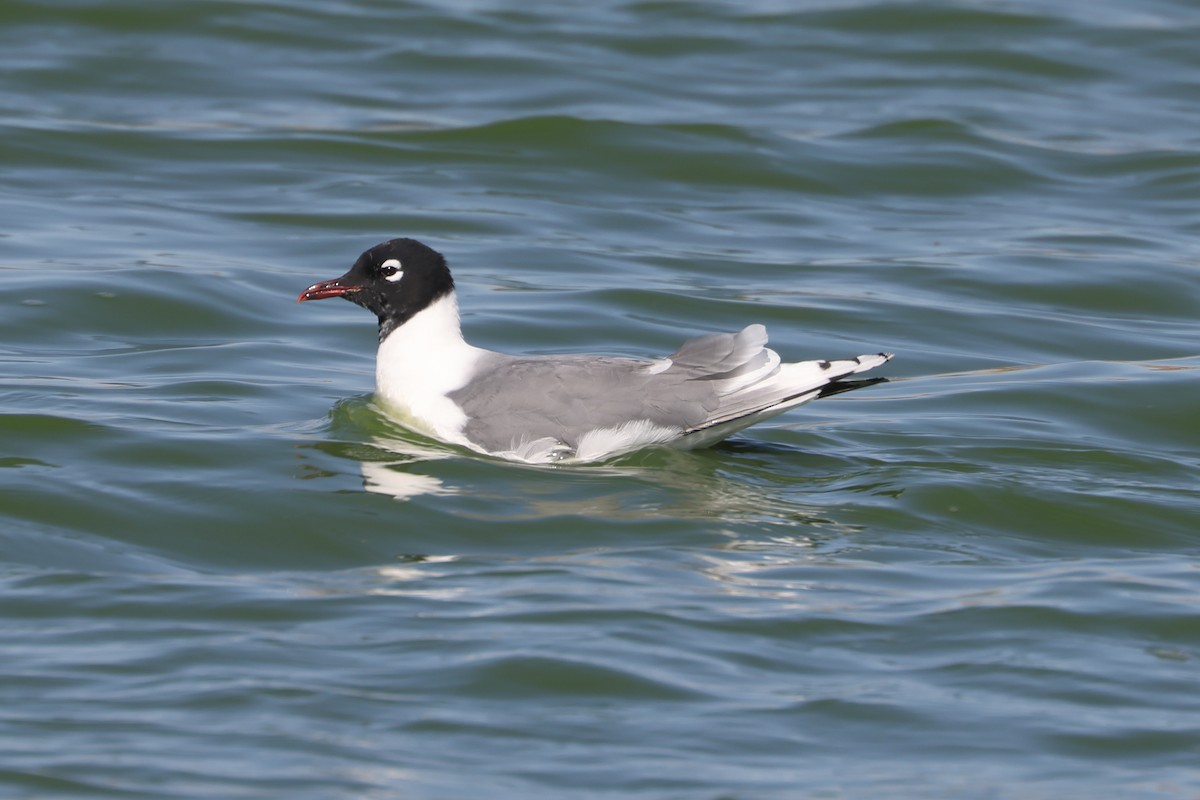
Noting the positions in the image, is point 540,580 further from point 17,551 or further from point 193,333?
point 193,333

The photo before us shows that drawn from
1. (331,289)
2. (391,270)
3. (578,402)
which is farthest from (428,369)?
(578,402)

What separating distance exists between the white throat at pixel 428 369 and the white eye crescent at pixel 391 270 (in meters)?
0.24

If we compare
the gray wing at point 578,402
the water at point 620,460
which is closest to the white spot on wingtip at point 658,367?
the gray wing at point 578,402

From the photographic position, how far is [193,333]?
12.8m

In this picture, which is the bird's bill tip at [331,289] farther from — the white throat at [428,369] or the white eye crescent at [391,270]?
the white throat at [428,369]

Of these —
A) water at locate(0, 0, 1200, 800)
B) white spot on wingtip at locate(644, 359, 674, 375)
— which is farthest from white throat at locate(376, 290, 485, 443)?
white spot on wingtip at locate(644, 359, 674, 375)

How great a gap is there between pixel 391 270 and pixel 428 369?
68 centimetres

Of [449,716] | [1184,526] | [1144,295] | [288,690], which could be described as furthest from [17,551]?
[1144,295]

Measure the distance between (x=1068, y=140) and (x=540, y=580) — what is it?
13312 millimetres

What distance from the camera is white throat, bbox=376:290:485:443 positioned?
9.90 metres

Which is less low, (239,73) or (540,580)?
(239,73)

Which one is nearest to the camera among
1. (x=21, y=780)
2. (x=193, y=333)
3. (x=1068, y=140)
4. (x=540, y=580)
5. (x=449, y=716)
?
(x=21, y=780)

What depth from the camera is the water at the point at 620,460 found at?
6504 mm

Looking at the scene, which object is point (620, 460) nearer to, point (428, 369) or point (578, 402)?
point (578, 402)
